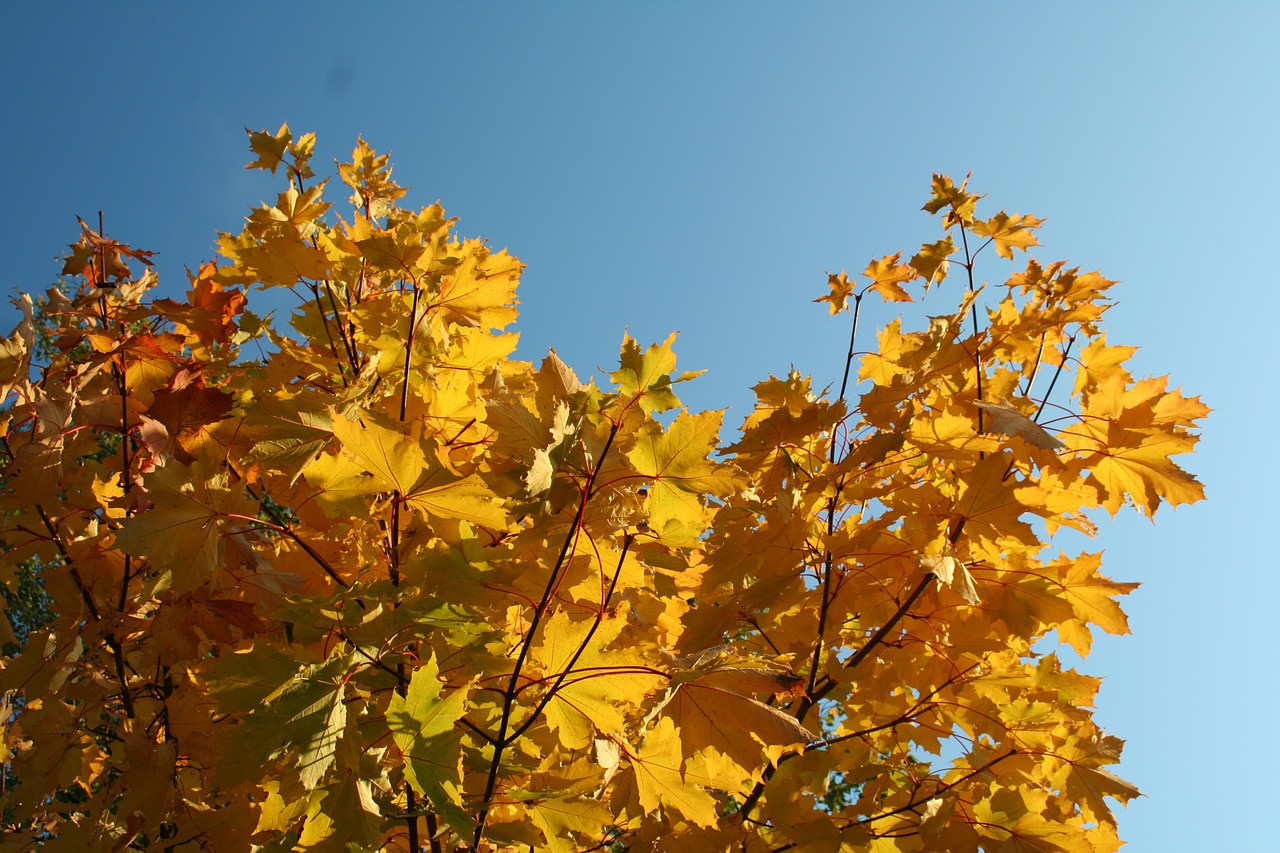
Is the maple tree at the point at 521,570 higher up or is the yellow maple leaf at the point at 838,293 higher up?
the yellow maple leaf at the point at 838,293

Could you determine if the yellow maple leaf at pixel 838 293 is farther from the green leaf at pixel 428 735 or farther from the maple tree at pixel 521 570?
the green leaf at pixel 428 735

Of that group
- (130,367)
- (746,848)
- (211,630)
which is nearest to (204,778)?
(211,630)

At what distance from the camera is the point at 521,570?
1358 mm

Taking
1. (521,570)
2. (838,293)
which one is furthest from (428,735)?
(838,293)

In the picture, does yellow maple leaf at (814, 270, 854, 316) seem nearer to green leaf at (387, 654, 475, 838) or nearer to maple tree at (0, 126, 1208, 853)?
maple tree at (0, 126, 1208, 853)

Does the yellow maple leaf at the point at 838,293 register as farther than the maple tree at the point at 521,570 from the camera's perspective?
Yes

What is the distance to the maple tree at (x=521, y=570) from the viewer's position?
4.08ft

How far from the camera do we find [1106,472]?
1723 millimetres

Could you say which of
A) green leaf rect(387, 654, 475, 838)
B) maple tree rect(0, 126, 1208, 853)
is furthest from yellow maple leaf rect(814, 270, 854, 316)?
green leaf rect(387, 654, 475, 838)

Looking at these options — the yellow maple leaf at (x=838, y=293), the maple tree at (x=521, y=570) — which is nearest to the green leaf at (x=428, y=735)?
the maple tree at (x=521, y=570)

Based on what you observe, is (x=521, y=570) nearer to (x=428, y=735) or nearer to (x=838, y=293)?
(x=428, y=735)

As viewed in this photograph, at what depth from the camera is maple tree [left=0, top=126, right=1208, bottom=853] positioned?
124cm

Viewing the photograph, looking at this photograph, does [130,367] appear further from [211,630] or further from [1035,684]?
[1035,684]

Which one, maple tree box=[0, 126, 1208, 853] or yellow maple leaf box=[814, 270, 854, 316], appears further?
yellow maple leaf box=[814, 270, 854, 316]
